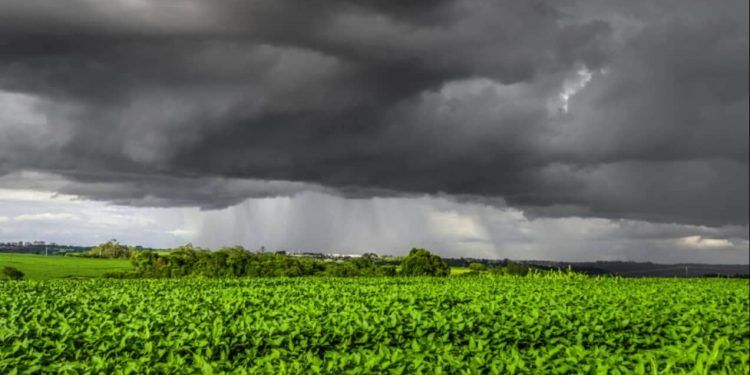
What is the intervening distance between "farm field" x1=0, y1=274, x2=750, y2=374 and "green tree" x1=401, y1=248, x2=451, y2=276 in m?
29.3

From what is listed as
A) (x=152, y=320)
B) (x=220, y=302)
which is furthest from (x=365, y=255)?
(x=152, y=320)

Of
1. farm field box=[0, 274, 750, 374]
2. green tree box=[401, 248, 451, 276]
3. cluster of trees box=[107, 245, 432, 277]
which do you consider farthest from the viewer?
green tree box=[401, 248, 451, 276]

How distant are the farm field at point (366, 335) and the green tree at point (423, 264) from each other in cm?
2932

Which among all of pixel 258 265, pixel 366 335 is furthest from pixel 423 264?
pixel 366 335

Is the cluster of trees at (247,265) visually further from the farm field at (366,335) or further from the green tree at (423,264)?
the farm field at (366,335)

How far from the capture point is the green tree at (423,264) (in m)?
51.2

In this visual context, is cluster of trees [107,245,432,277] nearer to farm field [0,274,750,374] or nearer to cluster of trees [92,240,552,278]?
cluster of trees [92,240,552,278]

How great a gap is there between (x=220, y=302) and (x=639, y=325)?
12252 mm

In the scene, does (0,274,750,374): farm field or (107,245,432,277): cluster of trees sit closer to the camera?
(0,274,750,374): farm field

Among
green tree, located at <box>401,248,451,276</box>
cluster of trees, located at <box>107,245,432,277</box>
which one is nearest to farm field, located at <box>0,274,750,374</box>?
cluster of trees, located at <box>107,245,432,277</box>

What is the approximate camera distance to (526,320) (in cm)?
1600

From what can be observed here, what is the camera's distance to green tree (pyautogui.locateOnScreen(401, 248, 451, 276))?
5125cm

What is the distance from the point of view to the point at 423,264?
5181 centimetres

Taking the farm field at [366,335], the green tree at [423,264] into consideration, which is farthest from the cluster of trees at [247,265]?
the farm field at [366,335]
